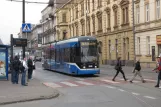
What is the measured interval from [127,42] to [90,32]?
17907 millimetres

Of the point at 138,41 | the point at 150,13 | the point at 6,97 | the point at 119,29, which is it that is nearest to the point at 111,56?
the point at 119,29

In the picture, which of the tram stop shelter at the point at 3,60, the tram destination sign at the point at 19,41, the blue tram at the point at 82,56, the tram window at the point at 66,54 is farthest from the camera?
the tram window at the point at 66,54

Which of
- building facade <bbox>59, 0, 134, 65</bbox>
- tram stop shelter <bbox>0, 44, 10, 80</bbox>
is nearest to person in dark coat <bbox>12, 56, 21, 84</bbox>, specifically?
tram stop shelter <bbox>0, 44, 10, 80</bbox>

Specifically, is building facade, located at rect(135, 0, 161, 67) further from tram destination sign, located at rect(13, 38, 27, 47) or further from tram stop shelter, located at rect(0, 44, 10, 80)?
tram stop shelter, located at rect(0, 44, 10, 80)

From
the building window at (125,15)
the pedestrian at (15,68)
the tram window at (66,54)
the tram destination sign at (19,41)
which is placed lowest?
the pedestrian at (15,68)

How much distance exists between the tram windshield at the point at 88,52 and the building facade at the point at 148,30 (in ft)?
39.2

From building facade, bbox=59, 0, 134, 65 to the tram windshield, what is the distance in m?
17.9

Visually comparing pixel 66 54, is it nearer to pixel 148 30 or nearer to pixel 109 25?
pixel 148 30

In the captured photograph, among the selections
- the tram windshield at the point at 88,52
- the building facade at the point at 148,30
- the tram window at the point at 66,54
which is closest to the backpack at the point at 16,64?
the tram windshield at the point at 88,52

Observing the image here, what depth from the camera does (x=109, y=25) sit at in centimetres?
5434

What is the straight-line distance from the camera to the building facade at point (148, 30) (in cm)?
3847

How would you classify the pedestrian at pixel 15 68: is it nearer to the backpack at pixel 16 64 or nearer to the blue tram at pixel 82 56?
the backpack at pixel 16 64

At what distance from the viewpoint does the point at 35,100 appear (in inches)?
565

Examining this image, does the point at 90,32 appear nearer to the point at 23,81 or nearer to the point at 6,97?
the point at 23,81
